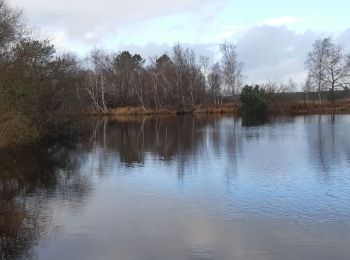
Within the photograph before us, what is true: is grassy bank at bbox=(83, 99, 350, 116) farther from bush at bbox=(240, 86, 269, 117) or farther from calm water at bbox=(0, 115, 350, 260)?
calm water at bbox=(0, 115, 350, 260)

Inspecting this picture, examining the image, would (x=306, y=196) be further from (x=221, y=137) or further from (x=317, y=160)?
(x=221, y=137)

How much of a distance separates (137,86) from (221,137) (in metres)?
54.0

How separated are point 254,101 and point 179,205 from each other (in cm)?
5741

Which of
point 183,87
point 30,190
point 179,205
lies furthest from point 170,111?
point 179,205

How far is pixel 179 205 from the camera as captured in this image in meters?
12.2

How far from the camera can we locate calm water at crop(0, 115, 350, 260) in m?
8.74

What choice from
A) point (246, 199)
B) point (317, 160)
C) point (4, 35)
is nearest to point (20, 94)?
point (4, 35)

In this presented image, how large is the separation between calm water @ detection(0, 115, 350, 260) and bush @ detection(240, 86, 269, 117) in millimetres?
45154

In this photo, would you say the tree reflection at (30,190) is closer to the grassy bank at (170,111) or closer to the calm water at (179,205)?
the calm water at (179,205)

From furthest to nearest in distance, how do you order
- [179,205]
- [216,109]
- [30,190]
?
[216,109]
[30,190]
[179,205]

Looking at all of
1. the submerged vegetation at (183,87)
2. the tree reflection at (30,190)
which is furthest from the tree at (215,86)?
the tree reflection at (30,190)

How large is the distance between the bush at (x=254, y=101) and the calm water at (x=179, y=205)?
4515cm

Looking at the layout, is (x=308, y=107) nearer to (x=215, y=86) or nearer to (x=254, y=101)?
(x=254, y=101)

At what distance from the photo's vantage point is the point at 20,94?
90.6ft
